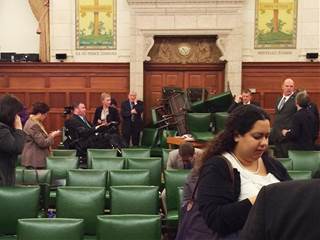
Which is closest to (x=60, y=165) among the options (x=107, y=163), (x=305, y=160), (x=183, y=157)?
(x=107, y=163)

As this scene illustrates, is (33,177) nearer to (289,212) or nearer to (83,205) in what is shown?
(83,205)

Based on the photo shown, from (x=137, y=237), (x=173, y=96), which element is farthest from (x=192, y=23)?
(x=137, y=237)

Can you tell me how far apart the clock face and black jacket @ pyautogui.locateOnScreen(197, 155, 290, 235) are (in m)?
9.92

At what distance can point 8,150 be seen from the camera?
3.99 metres

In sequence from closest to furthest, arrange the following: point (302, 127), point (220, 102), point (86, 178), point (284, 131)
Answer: point (86, 178) → point (302, 127) → point (284, 131) → point (220, 102)

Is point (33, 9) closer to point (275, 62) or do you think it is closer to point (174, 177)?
point (275, 62)

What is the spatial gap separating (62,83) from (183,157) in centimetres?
678

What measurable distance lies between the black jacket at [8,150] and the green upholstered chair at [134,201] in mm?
888

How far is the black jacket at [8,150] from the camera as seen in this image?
396cm

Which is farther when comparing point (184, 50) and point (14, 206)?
point (184, 50)

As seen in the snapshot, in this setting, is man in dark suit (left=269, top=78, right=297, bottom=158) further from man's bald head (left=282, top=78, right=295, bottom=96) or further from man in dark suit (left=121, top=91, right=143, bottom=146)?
man in dark suit (left=121, top=91, right=143, bottom=146)

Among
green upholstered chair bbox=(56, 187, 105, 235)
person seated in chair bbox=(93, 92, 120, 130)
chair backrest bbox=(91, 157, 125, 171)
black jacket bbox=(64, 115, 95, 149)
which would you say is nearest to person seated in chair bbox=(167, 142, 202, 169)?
chair backrest bbox=(91, 157, 125, 171)

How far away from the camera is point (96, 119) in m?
9.21

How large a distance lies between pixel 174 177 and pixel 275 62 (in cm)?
733
